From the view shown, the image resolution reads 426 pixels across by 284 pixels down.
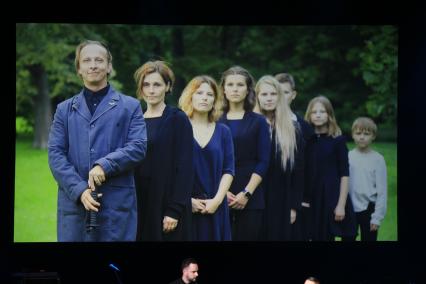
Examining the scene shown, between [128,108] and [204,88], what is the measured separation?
79 centimetres

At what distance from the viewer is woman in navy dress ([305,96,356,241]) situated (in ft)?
37.6

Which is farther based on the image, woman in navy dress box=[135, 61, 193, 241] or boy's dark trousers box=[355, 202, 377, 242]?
boy's dark trousers box=[355, 202, 377, 242]

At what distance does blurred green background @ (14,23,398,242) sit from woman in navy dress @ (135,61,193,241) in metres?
0.13

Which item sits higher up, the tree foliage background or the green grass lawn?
the tree foliage background

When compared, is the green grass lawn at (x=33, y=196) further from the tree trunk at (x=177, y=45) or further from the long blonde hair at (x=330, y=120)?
the long blonde hair at (x=330, y=120)

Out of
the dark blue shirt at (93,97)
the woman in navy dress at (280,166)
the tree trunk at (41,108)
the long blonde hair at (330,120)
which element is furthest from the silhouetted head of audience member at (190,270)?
the long blonde hair at (330,120)

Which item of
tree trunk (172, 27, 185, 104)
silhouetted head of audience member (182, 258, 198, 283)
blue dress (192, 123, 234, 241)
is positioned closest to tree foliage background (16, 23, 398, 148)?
tree trunk (172, 27, 185, 104)

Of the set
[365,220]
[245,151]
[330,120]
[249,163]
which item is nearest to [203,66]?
[245,151]

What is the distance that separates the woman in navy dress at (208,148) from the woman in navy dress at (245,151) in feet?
0.27

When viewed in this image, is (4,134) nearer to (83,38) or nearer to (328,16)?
(83,38)

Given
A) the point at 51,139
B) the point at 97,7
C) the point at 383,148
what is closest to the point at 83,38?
the point at 97,7

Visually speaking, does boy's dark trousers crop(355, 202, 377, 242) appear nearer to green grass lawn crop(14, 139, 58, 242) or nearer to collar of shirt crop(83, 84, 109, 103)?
collar of shirt crop(83, 84, 109, 103)

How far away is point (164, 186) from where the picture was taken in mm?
11266

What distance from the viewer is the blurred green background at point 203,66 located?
441 inches
